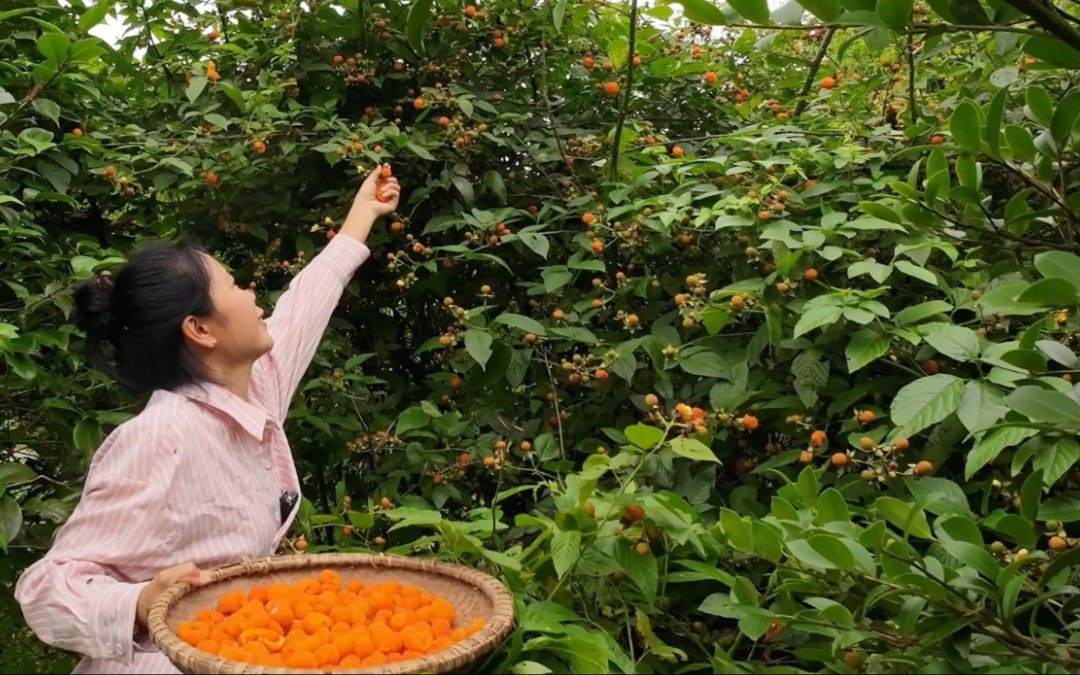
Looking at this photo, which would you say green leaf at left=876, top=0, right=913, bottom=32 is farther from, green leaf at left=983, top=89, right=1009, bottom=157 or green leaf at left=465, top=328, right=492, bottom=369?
green leaf at left=465, top=328, right=492, bottom=369

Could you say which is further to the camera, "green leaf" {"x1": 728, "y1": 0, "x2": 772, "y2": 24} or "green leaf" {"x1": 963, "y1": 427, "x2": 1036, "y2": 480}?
"green leaf" {"x1": 963, "y1": 427, "x2": 1036, "y2": 480}

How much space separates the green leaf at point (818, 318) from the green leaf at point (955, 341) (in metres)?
0.13

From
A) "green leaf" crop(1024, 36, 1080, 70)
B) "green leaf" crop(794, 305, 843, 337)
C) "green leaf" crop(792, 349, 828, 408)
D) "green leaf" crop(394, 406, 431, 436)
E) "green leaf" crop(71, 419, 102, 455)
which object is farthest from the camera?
"green leaf" crop(394, 406, 431, 436)

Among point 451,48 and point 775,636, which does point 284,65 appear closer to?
point 451,48

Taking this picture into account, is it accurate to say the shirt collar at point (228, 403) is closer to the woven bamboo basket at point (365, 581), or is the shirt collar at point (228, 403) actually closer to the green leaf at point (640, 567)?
the woven bamboo basket at point (365, 581)

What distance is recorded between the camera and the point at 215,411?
4.46 feet

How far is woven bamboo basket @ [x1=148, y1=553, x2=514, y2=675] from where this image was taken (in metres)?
0.93

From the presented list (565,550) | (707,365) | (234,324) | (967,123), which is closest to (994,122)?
(967,123)

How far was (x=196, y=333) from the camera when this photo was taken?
1.38m

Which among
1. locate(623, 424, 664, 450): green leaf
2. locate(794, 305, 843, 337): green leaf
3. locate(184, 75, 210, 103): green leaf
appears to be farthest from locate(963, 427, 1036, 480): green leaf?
locate(184, 75, 210, 103): green leaf

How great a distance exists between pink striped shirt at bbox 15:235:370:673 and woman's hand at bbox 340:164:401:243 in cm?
45

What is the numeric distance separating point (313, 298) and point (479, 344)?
0.33 meters

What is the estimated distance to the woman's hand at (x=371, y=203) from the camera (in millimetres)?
1783

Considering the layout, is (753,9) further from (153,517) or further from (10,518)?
(10,518)
